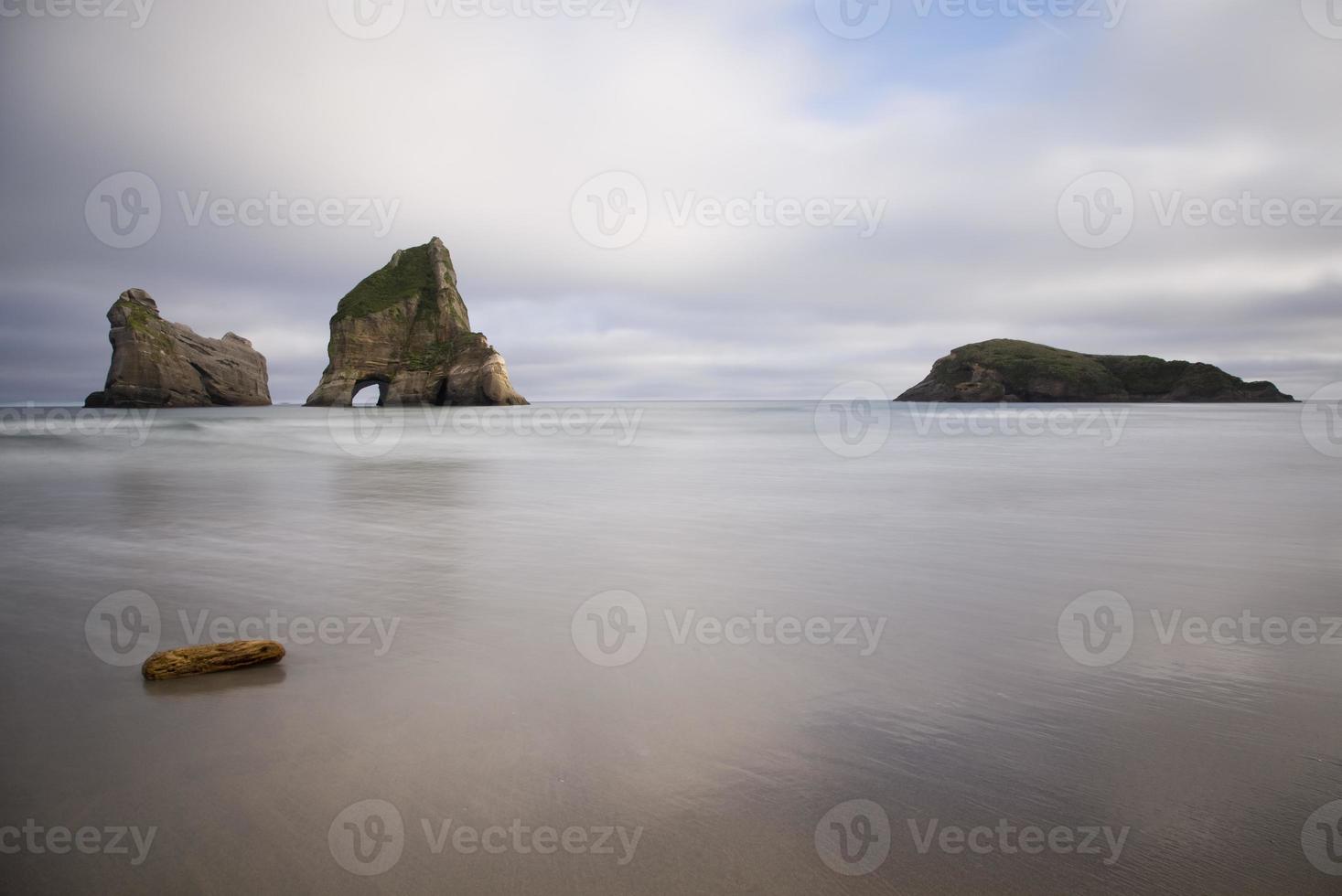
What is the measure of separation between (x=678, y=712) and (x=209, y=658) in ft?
10.4

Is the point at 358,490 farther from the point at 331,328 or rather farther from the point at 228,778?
the point at 331,328

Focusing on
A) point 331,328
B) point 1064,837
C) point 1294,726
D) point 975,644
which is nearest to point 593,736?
point 1064,837

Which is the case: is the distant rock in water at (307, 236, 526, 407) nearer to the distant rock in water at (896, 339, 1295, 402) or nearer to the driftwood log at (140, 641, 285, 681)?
the driftwood log at (140, 641, 285, 681)

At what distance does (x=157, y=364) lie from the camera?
3570 inches

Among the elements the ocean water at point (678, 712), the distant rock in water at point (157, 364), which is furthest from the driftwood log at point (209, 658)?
the distant rock in water at point (157, 364)

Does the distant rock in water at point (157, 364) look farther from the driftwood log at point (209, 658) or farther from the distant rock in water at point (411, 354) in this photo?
the driftwood log at point (209, 658)

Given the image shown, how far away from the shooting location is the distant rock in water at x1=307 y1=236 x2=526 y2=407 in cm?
9681

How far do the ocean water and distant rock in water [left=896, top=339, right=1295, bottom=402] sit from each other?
150 metres

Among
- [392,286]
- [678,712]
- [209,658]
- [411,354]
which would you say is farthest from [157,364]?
[678,712]

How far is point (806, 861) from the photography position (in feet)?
9.27

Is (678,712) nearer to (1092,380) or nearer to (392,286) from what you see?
(392,286)

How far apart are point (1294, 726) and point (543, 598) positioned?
18.1 ft

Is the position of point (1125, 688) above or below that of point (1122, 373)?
below

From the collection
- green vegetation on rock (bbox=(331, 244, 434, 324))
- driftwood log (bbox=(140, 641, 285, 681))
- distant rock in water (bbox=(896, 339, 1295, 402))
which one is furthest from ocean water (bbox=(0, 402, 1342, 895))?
distant rock in water (bbox=(896, 339, 1295, 402))
